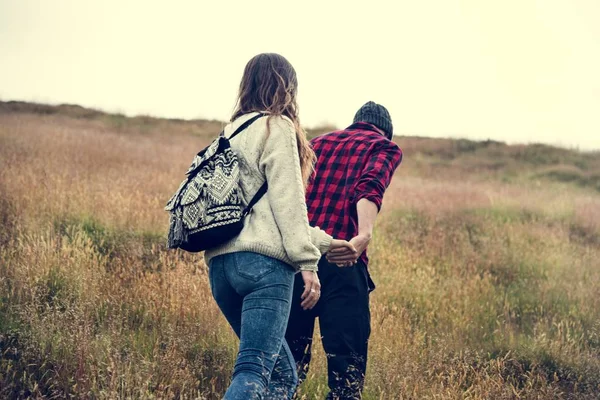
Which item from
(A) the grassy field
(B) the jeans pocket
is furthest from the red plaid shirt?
(A) the grassy field

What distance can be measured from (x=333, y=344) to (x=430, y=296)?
302 cm

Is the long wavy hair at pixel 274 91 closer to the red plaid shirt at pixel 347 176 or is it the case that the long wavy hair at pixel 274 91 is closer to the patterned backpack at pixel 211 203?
the patterned backpack at pixel 211 203

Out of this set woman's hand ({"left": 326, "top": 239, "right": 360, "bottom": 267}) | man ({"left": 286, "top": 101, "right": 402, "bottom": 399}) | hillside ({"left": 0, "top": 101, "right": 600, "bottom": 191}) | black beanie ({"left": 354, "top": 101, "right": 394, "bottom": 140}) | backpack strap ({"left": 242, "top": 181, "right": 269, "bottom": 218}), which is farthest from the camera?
hillside ({"left": 0, "top": 101, "right": 600, "bottom": 191})

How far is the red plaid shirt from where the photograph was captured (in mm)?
2773

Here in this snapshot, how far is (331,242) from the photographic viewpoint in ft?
7.99

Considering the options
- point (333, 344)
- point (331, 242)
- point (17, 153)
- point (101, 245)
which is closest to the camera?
point (331, 242)

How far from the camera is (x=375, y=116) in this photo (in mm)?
3033

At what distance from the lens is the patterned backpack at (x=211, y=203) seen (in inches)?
83.5

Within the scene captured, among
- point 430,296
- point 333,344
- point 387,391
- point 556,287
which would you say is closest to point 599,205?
point 556,287

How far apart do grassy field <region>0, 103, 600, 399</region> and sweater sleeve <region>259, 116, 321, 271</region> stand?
48.0 inches

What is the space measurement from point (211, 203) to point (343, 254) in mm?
746

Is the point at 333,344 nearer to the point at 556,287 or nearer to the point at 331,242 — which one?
the point at 331,242

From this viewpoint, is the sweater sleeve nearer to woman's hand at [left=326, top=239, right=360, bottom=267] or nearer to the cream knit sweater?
the cream knit sweater

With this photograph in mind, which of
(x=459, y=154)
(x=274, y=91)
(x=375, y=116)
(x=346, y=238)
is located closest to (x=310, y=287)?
(x=346, y=238)
